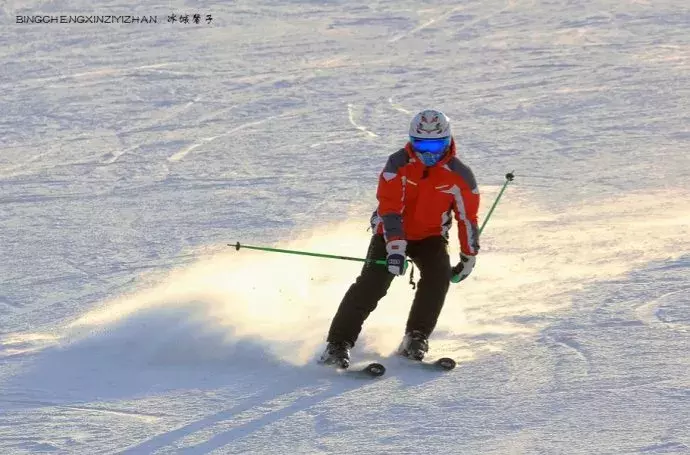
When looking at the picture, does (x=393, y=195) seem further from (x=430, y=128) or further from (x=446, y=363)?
(x=446, y=363)

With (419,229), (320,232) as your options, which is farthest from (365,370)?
(320,232)

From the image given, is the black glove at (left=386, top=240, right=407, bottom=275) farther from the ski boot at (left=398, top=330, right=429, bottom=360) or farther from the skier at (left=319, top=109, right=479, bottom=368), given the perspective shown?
the ski boot at (left=398, top=330, right=429, bottom=360)

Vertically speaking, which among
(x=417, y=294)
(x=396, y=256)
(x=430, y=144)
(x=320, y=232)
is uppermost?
(x=430, y=144)

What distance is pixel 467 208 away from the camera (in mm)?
6316

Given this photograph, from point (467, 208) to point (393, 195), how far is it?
0.40 m

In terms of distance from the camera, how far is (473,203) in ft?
20.7

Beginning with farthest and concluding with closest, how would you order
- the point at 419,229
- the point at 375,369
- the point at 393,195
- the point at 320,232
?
1. the point at 320,232
2. the point at 419,229
3. the point at 393,195
4. the point at 375,369

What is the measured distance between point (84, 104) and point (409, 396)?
358 inches

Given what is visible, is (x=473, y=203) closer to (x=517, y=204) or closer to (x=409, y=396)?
(x=409, y=396)

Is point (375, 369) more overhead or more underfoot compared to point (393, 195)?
more underfoot

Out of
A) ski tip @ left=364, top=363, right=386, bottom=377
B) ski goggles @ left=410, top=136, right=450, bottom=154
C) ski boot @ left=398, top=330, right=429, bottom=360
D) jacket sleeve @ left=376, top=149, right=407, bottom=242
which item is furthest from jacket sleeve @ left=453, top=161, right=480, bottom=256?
ski tip @ left=364, top=363, right=386, bottom=377

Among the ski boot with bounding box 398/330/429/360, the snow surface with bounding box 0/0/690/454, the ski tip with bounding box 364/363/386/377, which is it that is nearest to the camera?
the snow surface with bounding box 0/0/690/454

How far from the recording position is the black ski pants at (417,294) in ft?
20.8

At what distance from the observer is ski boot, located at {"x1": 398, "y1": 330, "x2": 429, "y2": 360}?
20.6 ft
